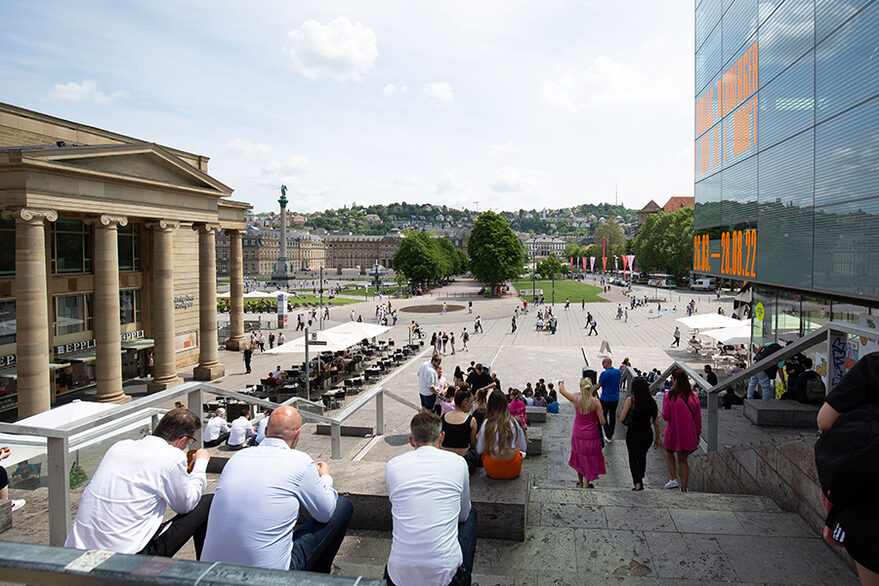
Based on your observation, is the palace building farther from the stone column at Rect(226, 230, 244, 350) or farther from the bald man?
the bald man

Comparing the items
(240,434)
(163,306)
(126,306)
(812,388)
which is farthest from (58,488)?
(126,306)

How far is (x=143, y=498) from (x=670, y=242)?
3824 inches

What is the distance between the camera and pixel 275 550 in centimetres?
329

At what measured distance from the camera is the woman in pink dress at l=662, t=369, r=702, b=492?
735cm

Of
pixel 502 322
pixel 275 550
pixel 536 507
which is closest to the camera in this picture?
pixel 275 550

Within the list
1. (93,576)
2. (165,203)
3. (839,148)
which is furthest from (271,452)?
(165,203)

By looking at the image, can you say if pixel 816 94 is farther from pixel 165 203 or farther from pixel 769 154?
pixel 165 203

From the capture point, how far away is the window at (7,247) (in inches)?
744

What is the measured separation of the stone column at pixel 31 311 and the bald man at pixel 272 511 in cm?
1724

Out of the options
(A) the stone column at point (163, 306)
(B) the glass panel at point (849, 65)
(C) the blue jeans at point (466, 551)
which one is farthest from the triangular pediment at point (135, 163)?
(B) the glass panel at point (849, 65)

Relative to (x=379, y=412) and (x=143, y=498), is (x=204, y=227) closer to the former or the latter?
(x=379, y=412)

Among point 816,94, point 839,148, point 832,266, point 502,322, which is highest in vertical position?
point 816,94

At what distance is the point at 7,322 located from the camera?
770 inches

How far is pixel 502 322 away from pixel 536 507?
149 ft
